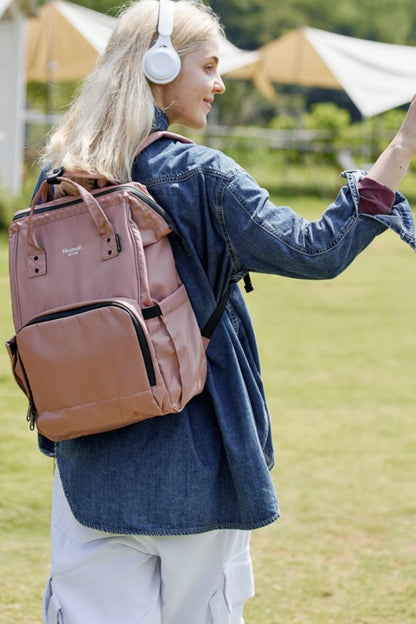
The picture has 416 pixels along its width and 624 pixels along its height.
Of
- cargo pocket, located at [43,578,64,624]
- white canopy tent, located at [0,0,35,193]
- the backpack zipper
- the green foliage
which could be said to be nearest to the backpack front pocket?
the backpack zipper

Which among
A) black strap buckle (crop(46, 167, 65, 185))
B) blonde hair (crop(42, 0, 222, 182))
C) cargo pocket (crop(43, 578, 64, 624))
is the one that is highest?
blonde hair (crop(42, 0, 222, 182))

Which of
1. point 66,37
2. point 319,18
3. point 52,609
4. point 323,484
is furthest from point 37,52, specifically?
point 319,18

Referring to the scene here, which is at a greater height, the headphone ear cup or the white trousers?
the headphone ear cup

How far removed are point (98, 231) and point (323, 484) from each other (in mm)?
2744

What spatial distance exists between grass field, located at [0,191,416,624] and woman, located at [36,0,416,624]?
1.17m

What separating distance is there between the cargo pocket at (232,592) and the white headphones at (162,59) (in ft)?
3.33

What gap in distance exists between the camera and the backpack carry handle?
6.43 ft

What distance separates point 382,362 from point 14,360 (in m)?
4.94

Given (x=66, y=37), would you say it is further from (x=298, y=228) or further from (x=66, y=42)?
(x=298, y=228)

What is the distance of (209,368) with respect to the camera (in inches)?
83.5

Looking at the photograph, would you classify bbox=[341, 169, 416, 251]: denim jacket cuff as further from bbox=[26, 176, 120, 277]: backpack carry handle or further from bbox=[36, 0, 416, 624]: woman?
bbox=[26, 176, 120, 277]: backpack carry handle

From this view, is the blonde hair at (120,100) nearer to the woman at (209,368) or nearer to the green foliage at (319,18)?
the woman at (209,368)

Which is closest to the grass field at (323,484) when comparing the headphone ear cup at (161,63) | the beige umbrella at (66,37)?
the headphone ear cup at (161,63)

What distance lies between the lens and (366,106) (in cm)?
1642
